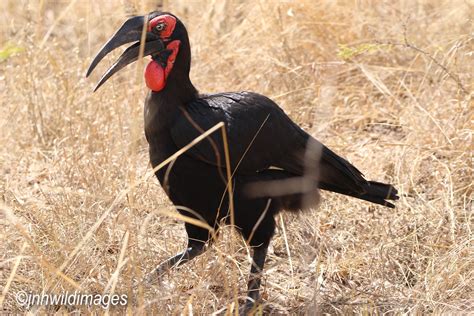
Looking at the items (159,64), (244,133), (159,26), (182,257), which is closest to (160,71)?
(159,64)

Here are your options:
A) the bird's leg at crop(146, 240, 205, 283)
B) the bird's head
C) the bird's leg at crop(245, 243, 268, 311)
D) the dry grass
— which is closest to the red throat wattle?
the bird's head

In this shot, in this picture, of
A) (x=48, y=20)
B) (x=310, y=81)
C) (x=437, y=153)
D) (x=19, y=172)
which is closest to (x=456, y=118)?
Answer: (x=437, y=153)

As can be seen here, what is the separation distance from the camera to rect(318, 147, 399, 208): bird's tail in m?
3.40

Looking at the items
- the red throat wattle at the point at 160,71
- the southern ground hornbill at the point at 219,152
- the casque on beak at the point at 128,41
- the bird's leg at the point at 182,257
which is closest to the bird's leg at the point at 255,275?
the southern ground hornbill at the point at 219,152

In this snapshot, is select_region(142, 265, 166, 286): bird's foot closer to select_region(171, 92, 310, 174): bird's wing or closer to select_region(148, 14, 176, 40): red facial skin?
select_region(171, 92, 310, 174): bird's wing

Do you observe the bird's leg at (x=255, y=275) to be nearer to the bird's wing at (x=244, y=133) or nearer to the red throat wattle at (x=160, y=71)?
the bird's wing at (x=244, y=133)

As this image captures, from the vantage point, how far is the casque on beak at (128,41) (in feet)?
10.3

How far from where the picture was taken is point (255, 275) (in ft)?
10.4

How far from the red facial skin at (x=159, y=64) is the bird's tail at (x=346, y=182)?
0.68 meters

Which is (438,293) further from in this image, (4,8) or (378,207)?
(4,8)

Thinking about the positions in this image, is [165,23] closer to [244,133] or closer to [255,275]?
[244,133]

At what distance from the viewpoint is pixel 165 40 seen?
3.28m

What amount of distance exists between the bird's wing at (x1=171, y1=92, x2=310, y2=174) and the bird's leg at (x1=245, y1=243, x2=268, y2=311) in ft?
1.08

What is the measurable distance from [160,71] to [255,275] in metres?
0.83
